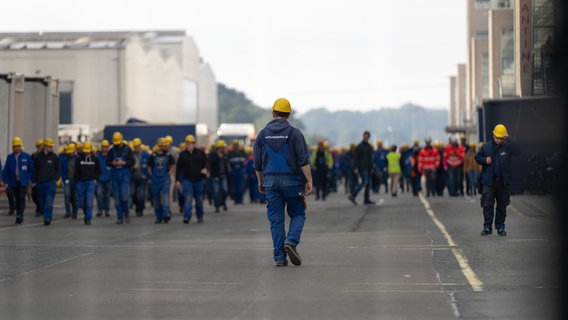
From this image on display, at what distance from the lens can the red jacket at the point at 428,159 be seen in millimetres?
39094

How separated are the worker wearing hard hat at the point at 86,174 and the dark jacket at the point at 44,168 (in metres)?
0.69

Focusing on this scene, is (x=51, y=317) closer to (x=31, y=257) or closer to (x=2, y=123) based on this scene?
(x=31, y=257)

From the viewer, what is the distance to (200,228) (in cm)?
2266

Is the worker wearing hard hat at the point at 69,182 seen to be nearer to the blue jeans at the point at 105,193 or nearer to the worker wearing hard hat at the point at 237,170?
the blue jeans at the point at 105,193

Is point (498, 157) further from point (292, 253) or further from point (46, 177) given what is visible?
point (46, 177)

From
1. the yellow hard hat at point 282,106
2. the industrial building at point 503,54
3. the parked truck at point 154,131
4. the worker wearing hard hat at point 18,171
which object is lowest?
the worker wearing hard hat at point 18,171

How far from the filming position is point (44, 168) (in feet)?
79.4

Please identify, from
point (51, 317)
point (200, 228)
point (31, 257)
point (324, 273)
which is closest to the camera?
point (51, 317)

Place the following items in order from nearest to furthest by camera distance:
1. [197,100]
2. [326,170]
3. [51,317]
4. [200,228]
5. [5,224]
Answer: [51,317], [200,228], [5,224], [326,170], [197,100]

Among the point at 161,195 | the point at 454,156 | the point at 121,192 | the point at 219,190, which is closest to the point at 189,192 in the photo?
the point at 161,195

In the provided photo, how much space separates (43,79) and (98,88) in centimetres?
4899

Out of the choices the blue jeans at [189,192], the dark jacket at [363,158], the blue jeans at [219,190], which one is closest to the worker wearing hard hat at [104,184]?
the blue jeans at [189,192]

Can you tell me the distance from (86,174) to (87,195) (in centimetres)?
46

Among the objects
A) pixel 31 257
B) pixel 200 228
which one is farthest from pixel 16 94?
pixel 31 257
